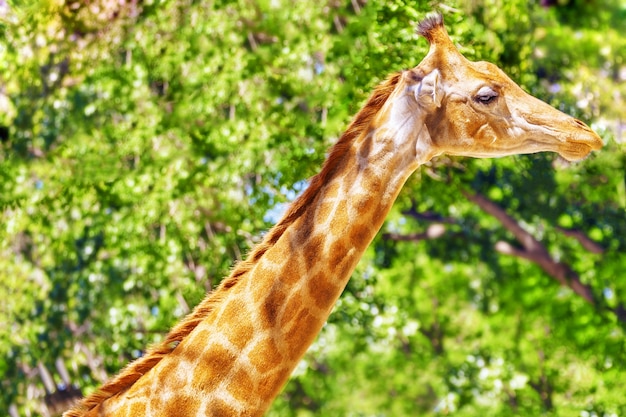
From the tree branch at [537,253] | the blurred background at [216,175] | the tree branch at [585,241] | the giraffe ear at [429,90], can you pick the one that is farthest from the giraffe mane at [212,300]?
the tree branch at [585,241]

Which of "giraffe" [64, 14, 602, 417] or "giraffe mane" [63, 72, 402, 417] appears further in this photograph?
"giraffe mane" [63, 72, 402, 417]

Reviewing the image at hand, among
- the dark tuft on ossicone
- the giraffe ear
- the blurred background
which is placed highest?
the dark tuft on ossicone

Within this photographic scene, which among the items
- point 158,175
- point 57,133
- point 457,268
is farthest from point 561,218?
point 57,133

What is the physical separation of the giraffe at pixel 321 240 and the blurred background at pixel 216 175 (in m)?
1.92

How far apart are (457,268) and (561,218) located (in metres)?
3.37

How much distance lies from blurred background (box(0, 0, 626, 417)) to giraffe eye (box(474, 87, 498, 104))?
1.92 metres

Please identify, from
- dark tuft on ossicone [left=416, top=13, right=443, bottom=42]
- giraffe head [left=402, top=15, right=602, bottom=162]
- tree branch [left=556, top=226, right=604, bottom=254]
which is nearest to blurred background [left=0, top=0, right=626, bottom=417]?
tree branch [left=556, top=226, right=604, bottom=254]

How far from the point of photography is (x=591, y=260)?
11.0 m

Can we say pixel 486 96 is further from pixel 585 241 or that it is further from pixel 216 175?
pixel 585 241

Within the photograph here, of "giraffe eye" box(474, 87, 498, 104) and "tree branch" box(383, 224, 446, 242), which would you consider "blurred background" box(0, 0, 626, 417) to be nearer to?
"tree branch" box(383, 224, 446, 242)

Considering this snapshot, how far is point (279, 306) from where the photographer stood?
3.46m

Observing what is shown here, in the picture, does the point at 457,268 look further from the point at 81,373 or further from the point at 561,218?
the point at 81,373

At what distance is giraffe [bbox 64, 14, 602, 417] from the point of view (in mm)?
3438

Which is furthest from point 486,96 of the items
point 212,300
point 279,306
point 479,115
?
point 212,300
